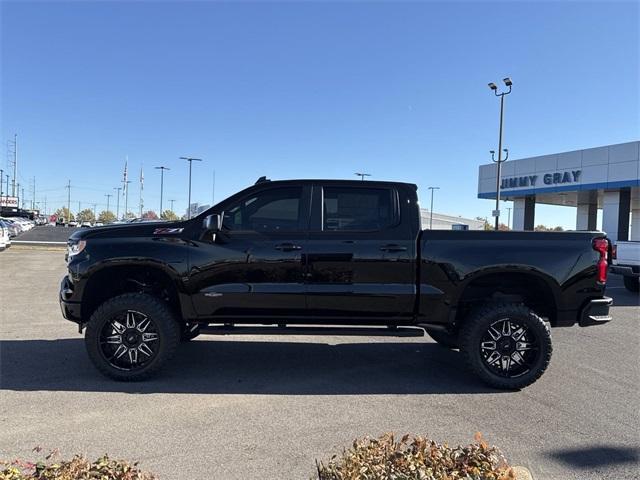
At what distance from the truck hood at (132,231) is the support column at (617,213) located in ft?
99.9

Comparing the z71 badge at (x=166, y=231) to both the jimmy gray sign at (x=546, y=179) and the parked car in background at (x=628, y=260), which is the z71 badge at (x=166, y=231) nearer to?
the parked car in background at (x=628, y=260)

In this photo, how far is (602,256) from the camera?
5320 millimetres

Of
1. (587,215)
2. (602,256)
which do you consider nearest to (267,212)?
(602,256)

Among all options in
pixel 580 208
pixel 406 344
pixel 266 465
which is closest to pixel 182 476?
pixel 266 465

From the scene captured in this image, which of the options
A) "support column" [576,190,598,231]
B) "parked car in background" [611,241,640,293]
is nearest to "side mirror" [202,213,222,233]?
"parked car in background" [611,241,640,293]

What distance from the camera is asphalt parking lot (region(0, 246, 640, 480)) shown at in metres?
3.63

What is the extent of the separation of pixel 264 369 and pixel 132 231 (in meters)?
2.11

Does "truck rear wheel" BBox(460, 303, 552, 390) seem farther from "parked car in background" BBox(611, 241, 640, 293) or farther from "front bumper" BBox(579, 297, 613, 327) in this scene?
"parked car in background" BBox(611, 241, 640, 293)

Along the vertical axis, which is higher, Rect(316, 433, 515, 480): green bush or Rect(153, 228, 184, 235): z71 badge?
Rect(153, 228, 184, 235): z71 badge

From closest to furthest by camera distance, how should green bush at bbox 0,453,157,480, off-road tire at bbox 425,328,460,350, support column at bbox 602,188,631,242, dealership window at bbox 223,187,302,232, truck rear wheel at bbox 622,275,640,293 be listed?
green bush at bbox 0,453,157,480 → dealership window at bbox 223,187,302,232 → off-road tire at bbox 425,328,460,350 → truck rear wheel at bbox 622,275,640,293 → support column at bbox 602,188,631,242

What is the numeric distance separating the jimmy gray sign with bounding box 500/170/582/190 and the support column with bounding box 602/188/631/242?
2.13 meters

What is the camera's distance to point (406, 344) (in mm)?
7125

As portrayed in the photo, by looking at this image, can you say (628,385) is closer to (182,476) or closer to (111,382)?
(182,476)

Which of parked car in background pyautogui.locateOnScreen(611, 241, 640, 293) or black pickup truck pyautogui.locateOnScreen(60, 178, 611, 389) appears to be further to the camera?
parked car in background pyautogui.locateOnScreen(611, 241, 640, 293)
